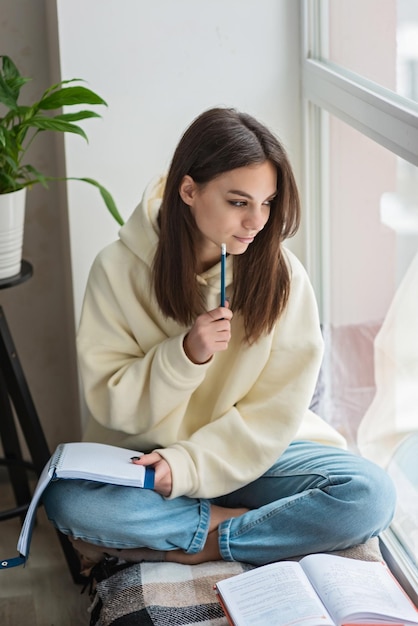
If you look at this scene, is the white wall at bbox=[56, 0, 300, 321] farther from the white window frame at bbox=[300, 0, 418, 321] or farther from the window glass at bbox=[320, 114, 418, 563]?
the window glass at bbox=[320, 114, 418, 563]

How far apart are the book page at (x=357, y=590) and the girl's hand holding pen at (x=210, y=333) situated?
0.39m

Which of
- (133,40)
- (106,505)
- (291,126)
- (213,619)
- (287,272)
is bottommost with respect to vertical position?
(213,619)

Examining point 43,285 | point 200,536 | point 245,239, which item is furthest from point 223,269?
point 43,285

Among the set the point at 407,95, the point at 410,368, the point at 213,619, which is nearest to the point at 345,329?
the point at 410,368

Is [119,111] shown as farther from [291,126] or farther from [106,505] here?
[106,505]

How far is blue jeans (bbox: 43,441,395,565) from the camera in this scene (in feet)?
5.62

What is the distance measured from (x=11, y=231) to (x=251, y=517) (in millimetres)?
737

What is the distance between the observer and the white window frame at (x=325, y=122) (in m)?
1.64

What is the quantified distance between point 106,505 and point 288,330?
46 cm

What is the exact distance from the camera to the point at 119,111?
204cm

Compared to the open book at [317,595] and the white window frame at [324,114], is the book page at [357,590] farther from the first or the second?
the white window frame at [324,114]

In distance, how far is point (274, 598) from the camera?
4.99 feet

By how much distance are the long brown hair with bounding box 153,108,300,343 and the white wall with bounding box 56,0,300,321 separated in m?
0.36

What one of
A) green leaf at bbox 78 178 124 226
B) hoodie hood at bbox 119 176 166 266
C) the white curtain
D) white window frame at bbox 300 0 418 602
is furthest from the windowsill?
green leaf at bbox 78 178 124 226
